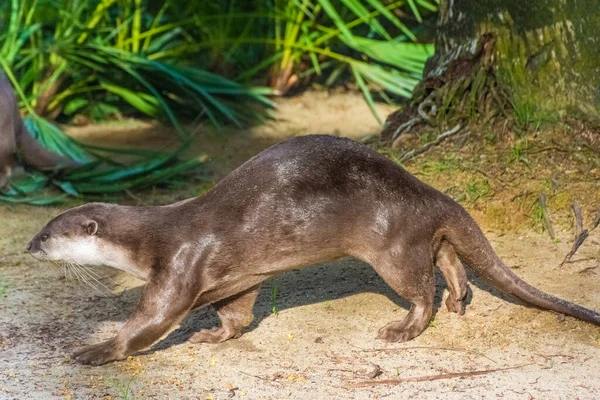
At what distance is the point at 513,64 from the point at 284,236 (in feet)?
5.78

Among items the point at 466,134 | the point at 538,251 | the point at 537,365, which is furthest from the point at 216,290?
the point at 466,134

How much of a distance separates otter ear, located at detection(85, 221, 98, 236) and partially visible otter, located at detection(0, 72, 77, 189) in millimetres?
2126

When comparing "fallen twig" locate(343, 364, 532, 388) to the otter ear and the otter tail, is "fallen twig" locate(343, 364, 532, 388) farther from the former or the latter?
the otter ear

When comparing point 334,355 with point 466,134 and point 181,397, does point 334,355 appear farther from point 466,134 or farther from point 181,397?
point 466,134

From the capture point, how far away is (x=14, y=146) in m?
6.19

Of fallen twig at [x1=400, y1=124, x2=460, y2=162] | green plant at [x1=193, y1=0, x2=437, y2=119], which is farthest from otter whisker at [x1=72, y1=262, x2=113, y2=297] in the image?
green plant at [x1=193, y1=0, x2=437, y2=119]

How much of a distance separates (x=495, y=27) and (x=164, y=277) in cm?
222

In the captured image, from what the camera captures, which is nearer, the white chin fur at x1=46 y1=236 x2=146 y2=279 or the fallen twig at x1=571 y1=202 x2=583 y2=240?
the white chin fur at x1=46 y1=236 x2=146 y2=279

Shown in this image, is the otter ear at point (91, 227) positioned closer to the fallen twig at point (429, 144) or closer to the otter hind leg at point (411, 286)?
the otter hind leg at point (411, 286)

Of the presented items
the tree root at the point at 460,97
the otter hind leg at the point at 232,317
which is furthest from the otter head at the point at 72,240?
the tree root at the point at 460,97

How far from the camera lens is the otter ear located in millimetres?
4164

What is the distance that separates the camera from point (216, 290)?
162 inches

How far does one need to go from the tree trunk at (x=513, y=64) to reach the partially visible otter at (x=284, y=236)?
1124 millimetres

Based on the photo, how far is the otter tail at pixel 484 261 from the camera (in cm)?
414
